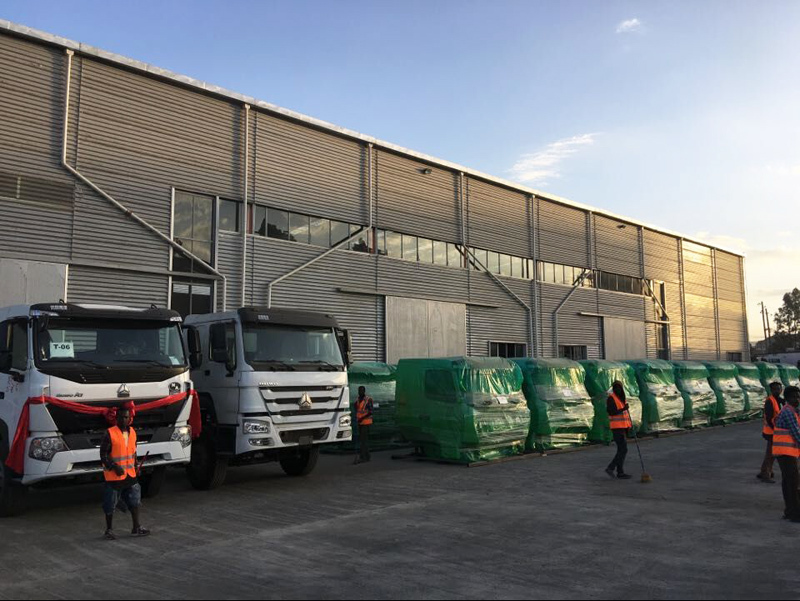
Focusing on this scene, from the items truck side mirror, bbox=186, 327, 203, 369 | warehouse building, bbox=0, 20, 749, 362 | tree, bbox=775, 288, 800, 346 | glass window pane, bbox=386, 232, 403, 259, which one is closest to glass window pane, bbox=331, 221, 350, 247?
warehouse building, bbox=0, 20, 749, 362

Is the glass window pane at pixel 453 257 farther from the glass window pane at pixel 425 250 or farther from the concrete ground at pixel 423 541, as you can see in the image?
the concrete ground at pixel 423 541

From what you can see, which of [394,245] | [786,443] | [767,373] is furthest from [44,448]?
[767,373]

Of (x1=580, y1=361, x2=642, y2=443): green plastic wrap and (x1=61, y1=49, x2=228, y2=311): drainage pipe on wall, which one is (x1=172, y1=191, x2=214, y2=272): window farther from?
(x1=580, y1=361, x2=642, y2=443): green plastic wrap

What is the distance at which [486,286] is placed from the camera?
2856 cm

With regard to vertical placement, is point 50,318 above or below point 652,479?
above

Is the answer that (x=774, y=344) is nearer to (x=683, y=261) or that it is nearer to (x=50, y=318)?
(x=683, y=261)

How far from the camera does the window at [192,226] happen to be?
1939cm

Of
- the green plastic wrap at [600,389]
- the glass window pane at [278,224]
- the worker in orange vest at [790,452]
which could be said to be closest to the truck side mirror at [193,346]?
the worker in orange vest at [790,452]

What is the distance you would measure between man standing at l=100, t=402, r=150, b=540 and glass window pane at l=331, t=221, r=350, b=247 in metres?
15.9

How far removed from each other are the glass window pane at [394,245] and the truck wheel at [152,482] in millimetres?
15831

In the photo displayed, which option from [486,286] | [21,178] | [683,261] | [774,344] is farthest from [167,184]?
[774,344]

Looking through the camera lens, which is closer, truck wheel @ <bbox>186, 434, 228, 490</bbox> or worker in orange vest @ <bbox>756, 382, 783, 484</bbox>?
truck wheel @ <bbox>186, 434, 228, 490</bbox>

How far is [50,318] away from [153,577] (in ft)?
13.9

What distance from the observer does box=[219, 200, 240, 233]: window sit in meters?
20.4
